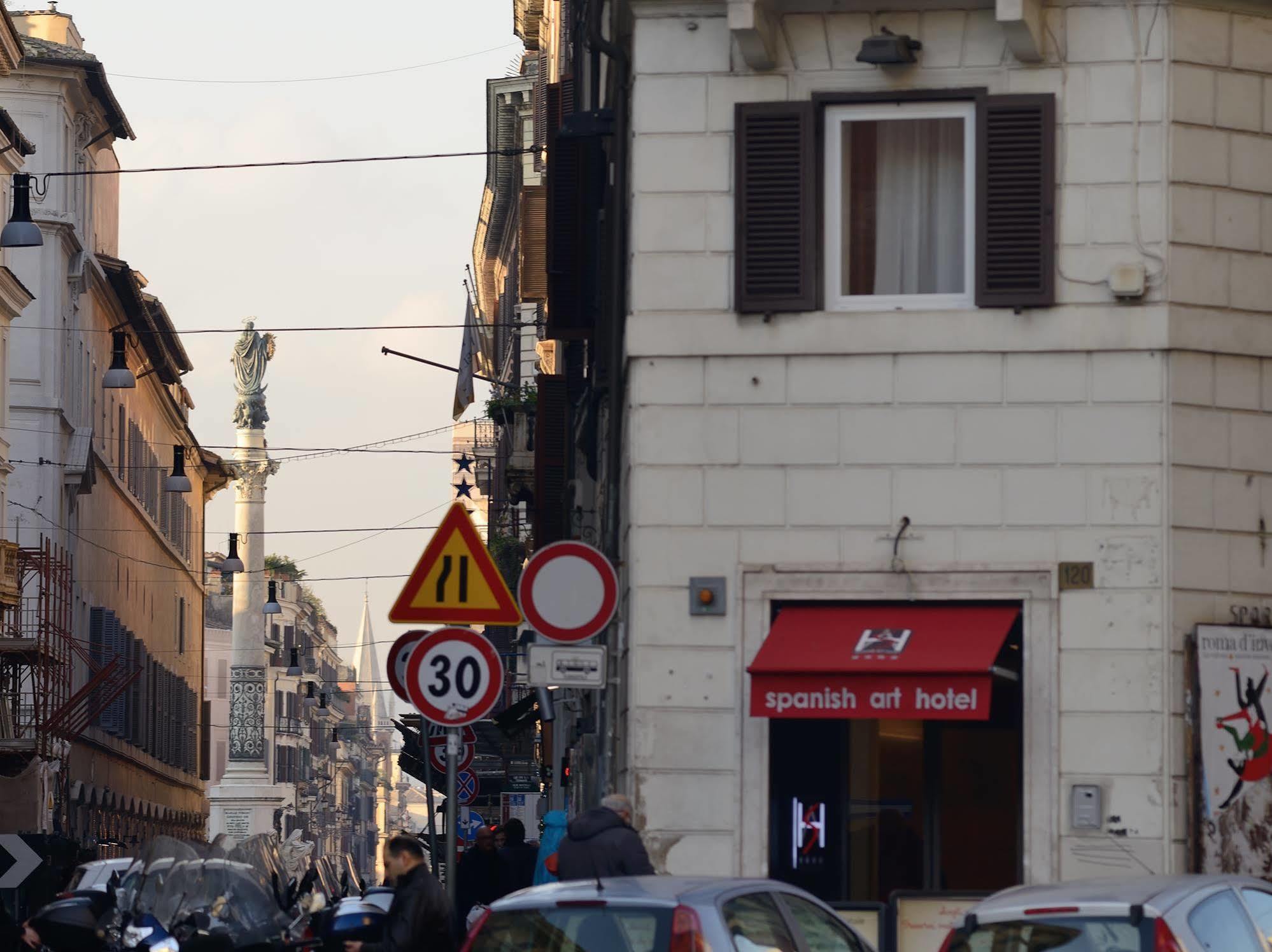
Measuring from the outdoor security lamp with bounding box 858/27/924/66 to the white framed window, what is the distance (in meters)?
0.37

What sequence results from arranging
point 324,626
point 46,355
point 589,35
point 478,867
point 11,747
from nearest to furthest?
point 589,35 → point 478,867 → point 11,747 → point 46,355 → point 324,626

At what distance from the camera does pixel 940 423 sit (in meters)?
16.0

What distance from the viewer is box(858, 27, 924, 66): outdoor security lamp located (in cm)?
1595

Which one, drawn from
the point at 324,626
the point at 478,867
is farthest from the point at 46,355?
the point at 324,626

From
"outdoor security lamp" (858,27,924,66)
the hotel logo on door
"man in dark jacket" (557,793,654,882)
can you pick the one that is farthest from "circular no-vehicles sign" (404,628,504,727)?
"outdoor security lamp" (858,27,924,66)

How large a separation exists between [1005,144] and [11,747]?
102 ft

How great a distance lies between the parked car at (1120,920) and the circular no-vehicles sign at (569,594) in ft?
12.7

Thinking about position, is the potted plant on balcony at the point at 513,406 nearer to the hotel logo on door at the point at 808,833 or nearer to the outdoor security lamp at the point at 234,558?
the outdoor security lamp at the point at 234,558

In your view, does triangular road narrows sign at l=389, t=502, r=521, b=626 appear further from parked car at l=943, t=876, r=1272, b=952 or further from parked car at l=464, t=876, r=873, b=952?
parked car at l=943, t=876, r=1272, b=952

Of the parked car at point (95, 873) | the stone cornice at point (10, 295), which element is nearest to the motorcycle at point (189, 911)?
the parked car at point (95, 873)

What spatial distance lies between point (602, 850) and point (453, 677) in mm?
1372

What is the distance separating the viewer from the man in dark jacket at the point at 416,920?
11.9m

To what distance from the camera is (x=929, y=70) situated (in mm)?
16266

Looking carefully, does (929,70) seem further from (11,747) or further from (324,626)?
(324,626)
